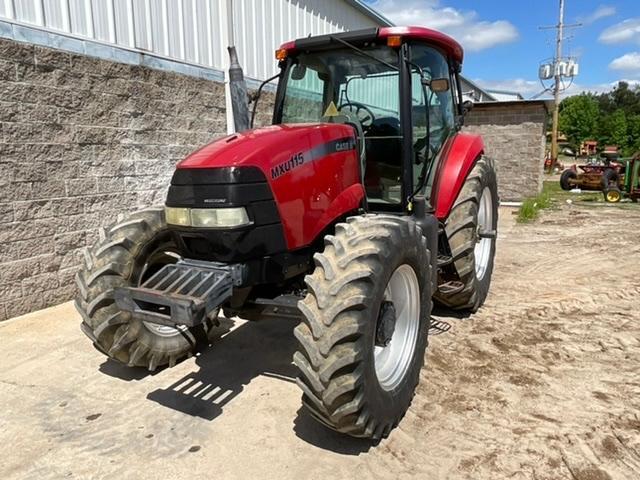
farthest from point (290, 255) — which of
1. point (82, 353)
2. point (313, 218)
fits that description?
point (82, 353)

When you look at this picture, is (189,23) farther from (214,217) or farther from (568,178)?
(568,178)

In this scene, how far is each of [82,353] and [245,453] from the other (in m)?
1.97

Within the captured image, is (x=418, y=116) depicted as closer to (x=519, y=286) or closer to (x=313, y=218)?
(x=313, y=218)

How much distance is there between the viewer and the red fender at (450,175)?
3979 mm

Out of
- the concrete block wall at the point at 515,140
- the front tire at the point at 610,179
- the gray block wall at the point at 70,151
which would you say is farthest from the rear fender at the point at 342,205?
the front tire at the point at 610,179

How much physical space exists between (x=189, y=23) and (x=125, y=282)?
440 cm

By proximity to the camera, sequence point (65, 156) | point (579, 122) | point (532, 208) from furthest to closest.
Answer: point (579, 122), point (532, 208), point (65, 156)

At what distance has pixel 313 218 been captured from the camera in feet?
9.65

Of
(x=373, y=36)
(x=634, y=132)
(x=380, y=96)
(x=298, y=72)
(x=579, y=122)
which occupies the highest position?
(x=579, y=122)

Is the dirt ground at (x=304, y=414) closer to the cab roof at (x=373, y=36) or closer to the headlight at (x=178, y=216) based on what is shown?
the headlight at (x=178, y=216)

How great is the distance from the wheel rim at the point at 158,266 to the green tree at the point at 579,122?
51665 mm

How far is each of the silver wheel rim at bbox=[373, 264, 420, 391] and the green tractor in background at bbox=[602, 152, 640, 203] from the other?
1297 centimetres

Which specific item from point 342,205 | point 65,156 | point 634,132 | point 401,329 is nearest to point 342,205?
point 342,205

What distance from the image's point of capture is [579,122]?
4897 cm
